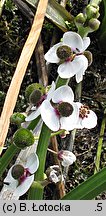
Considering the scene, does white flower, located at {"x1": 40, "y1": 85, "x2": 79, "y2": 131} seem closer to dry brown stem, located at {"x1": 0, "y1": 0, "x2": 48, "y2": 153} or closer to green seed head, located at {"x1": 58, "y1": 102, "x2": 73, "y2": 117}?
green seed head, located at {"x1": 58, "y1": 102, "x2": 73, "y2": 117}

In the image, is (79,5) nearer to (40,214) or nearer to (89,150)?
(89,150)

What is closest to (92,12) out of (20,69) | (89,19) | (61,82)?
(89,19)

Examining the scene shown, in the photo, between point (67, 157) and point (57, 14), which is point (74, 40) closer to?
point (67, 157)

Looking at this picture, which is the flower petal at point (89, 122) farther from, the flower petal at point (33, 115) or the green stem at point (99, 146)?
the green stem at point (99, 146)

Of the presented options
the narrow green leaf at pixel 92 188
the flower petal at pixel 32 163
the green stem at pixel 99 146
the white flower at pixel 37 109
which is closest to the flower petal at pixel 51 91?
the white flower at pixel 37 109

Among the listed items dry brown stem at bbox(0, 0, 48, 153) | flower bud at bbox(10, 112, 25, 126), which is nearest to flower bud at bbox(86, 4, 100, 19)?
flower bud at bbox(10, 112, 25, 126)

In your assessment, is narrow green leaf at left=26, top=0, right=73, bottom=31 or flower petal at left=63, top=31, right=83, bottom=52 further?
narrow green leaf at left=26, top=0, right=73, bottom=31

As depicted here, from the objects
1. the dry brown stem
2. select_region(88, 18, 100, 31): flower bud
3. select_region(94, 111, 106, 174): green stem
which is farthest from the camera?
select_region(94, 111, 106, 174): green stem

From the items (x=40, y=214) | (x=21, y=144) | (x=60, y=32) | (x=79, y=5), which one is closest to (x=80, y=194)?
(x=40, y=214)
